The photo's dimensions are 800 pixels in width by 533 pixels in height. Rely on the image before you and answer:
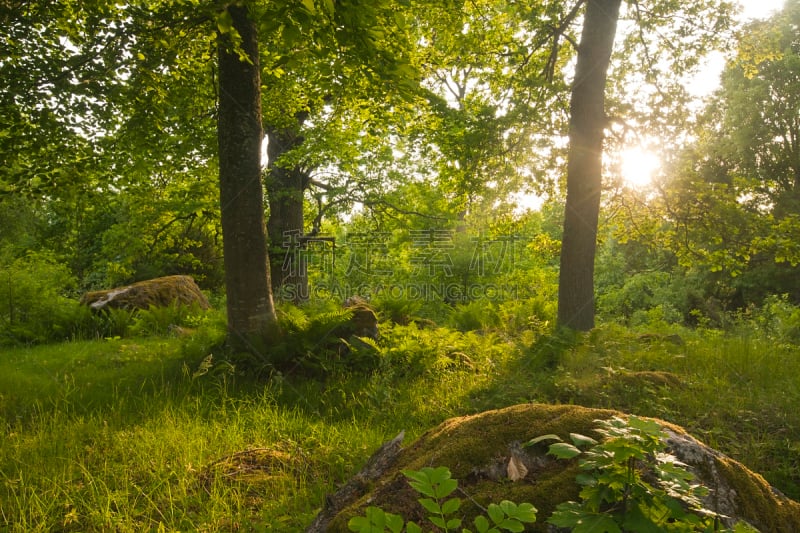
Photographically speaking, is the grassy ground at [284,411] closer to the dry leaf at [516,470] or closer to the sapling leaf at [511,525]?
the dry leaf at [516,470]

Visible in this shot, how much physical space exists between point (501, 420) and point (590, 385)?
330cm

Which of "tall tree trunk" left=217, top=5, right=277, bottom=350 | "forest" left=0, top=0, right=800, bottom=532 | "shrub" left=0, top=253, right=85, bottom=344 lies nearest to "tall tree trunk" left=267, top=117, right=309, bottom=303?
"forest" left=0, top=0, right=800, bottom=532

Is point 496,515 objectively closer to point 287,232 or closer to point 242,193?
point 242,193

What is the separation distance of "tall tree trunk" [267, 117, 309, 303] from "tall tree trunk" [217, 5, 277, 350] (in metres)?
4.98

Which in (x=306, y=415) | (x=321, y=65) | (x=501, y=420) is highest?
(x=321, y=65)

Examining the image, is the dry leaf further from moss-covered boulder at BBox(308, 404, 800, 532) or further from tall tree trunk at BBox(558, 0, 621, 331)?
tall tree trunk at BBox(558, 0, 621, 331)

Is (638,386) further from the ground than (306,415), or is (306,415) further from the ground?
(638,386)

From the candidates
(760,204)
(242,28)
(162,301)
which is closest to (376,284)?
(162,301)

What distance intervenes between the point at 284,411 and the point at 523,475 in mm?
3311

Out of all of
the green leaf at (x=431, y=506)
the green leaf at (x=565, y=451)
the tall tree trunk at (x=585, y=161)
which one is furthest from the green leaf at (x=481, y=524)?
the tall tree trunk at (x=585, y=161)

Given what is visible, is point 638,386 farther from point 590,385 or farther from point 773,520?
point 773,520

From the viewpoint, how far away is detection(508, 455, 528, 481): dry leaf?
1918 millimetres

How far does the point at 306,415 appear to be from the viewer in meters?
4.92

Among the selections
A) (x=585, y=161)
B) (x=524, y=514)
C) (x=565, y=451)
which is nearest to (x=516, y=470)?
(x=565, y=451)
